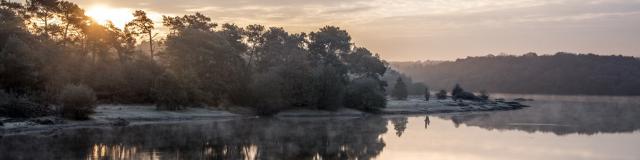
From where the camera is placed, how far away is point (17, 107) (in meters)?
49.9

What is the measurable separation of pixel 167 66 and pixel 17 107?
82.1ft

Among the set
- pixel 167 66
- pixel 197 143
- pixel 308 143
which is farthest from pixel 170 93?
pixel 308 143

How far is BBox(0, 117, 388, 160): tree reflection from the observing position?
34312 mm

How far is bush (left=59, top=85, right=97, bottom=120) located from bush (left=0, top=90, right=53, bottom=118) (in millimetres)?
1711

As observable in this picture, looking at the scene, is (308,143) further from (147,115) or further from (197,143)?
(147,115)

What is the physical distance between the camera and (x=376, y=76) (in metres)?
104

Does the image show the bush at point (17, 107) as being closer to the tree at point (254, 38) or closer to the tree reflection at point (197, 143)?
the tree reflection at point (197, 143)

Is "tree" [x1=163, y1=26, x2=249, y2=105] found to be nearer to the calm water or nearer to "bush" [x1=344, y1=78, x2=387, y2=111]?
"bush" [x1=344, y1=78, x2=387, y2=111]

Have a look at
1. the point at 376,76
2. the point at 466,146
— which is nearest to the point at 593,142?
the point at 466,146

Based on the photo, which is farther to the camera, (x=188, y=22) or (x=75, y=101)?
(x=188, y=22)

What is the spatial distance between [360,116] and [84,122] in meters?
35.2

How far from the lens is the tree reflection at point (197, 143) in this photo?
1351 inches

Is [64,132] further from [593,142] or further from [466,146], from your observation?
[593,142]

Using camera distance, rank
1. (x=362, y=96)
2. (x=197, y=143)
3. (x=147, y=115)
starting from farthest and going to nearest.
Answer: (x=362, y=96) < (x=147, y=115) < (x=197, y=143)
